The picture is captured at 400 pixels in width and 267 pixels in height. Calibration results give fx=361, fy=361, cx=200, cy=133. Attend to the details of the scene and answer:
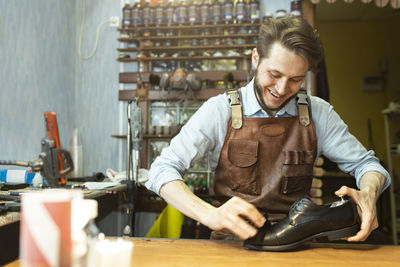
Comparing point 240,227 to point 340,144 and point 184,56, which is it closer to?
point 340,144

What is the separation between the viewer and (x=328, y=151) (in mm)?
1720

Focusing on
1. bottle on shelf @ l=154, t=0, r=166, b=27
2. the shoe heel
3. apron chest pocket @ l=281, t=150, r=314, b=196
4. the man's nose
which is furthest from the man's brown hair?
bottle on shelf @ l=154, t=0, r=166, b=27

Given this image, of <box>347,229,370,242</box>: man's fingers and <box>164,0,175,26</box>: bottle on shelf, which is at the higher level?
<box>164,0,175,26</box>: bottle on shelf

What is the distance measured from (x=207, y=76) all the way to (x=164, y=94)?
1.59 feet

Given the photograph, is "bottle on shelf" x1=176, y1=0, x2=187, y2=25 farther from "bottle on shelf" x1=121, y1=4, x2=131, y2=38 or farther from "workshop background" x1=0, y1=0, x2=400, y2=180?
"workshop background" x1=0, y1=0, x2=400, y2=180

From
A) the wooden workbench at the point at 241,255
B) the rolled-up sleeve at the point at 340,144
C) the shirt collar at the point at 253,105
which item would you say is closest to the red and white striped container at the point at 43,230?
the wooden workbench at the point at 241,255

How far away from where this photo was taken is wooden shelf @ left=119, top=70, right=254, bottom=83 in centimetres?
366

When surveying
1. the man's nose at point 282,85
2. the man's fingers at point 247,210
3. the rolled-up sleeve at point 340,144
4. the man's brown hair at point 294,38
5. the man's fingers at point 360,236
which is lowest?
the man's fingers at point 360,236

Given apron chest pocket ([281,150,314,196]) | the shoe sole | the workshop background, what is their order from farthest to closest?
the workshop background
apron chest pocket ([281,150,314,196])
the shoe sole

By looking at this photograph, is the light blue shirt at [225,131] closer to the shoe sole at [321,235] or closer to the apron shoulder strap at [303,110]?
the apron shoulder strap at [303,110]

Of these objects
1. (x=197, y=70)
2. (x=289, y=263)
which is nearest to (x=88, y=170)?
(x=197, y=70)

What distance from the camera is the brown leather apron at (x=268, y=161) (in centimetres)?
159

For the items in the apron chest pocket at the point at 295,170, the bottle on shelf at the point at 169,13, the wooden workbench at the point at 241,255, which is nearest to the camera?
the wooden workbench at the point at 241,255

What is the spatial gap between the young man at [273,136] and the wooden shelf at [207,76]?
198 cm
